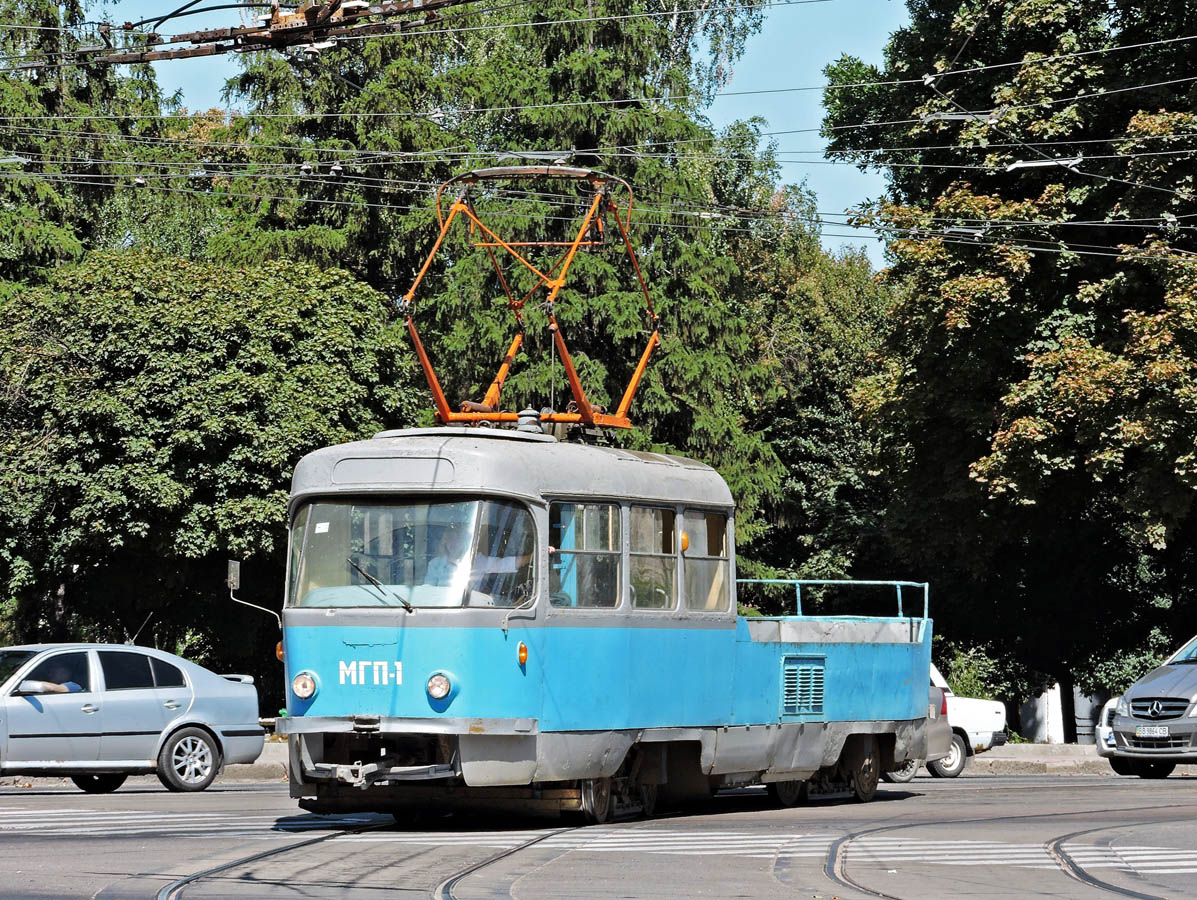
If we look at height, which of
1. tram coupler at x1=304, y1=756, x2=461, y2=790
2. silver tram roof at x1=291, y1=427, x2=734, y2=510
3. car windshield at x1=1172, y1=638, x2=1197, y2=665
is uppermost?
silver tram roof at x1=291, y1=427, x2=734, y2=510

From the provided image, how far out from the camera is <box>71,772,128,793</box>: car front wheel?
21.0m

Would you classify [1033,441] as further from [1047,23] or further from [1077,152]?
[1047,23]

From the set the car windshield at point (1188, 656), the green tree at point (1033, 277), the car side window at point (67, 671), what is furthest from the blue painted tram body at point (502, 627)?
the green tree at point (1033, 277)

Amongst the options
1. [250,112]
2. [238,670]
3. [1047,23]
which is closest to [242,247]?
[250,112]

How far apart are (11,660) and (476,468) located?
7355mm

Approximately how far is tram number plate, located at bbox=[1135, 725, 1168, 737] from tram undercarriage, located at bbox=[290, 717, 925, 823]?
7881 mm

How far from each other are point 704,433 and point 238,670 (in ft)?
38.4

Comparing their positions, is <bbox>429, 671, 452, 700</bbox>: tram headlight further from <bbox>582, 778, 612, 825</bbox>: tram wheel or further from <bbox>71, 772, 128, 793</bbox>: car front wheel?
<bbox>71, 772, 128, 793</bbox>: car front wheel

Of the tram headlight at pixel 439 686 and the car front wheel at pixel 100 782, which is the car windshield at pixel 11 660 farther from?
the tram headlight at pixel 439 686

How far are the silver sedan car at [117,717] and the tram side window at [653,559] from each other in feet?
22.0

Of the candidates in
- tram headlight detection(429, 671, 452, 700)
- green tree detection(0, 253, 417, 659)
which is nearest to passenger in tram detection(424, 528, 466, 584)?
tram headlight detection(429, 671, 452, 700)

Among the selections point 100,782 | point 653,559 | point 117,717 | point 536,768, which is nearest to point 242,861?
point 536,768

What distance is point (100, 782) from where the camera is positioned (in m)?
21.2

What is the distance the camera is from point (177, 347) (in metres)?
34.8
